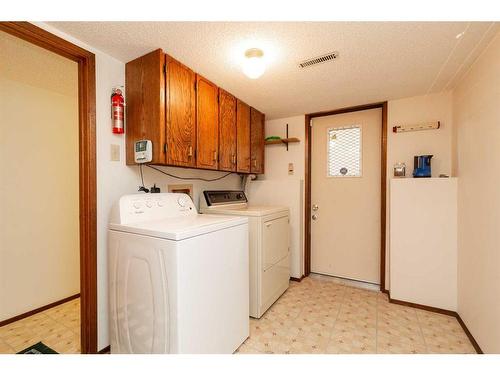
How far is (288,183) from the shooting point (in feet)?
9.50

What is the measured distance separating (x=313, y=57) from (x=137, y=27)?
1176 mm

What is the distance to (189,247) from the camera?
4.18 ft

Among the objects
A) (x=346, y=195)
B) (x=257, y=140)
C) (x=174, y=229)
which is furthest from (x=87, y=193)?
(x=346, y=195)

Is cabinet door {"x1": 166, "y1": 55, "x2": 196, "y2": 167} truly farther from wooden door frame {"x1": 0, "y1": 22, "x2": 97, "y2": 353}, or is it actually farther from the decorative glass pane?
the decorative glass pane

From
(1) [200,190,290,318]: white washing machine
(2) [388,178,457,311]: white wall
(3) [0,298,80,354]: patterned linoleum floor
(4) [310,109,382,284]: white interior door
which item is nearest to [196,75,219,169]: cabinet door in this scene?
(1) [200,190,290,318]: white washing machine

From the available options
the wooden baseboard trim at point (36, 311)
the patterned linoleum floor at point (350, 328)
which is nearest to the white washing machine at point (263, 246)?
the patterned linoleum floor at point (350, 328)

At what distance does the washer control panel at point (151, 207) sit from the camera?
1526mm

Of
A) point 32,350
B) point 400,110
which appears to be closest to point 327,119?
point 400,110

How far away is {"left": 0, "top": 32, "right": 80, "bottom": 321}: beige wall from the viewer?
77.5 inches

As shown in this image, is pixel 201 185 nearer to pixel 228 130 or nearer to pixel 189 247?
pixel 228 130

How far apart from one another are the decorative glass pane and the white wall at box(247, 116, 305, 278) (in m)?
0.38

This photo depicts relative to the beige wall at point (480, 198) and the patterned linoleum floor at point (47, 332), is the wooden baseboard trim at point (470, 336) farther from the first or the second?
the patterned linoleum floor at point (47, 332)

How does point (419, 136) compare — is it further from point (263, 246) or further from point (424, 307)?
point (263, 246)
